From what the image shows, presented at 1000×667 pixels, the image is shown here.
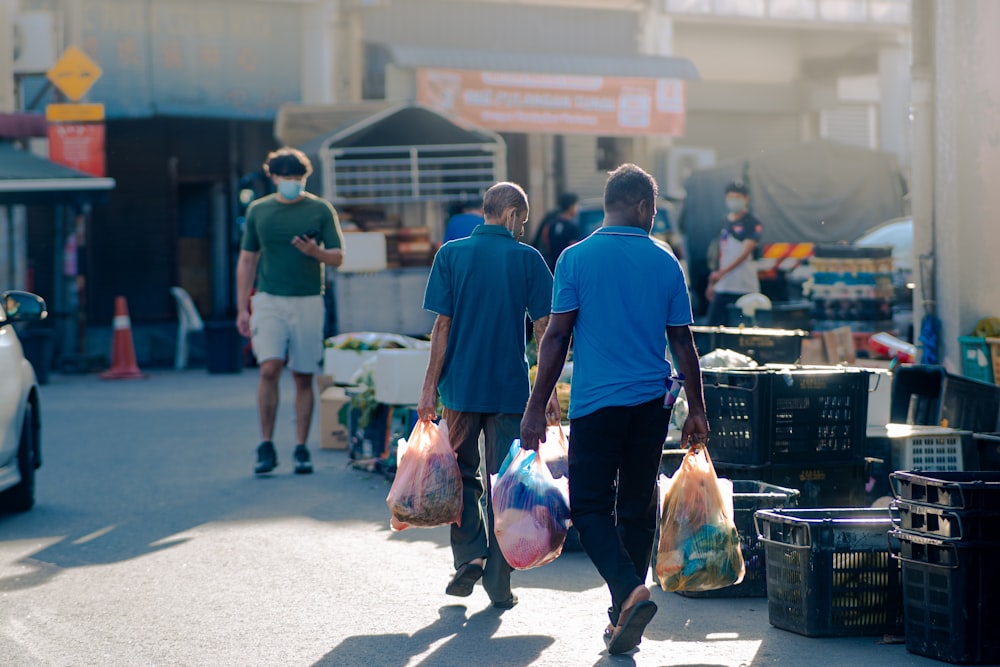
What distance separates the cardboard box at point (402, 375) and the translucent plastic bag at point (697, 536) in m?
4.49

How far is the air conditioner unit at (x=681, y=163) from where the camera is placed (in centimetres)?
2778

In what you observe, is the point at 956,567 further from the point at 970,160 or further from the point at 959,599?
the point at 970,160

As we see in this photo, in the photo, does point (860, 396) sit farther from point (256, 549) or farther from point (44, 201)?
point (44, 201)

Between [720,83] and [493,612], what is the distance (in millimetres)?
24152

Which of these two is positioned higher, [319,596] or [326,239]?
[326,239]

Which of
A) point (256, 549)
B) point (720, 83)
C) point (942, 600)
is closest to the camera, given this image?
point (942, 600)

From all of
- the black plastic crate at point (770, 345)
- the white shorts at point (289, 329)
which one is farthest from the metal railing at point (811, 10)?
the white shorts at point (289, 329)

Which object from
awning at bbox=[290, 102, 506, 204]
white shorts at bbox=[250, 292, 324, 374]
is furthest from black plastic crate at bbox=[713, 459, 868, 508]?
awning at bbox=[290, 102, 506, 204]

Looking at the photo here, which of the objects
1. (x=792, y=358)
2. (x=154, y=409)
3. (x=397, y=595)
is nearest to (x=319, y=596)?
(x=397, y=595)

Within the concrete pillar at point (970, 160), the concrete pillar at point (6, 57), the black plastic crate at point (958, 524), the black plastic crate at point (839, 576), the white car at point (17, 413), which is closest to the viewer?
the black plastic crate at point (958, 524)

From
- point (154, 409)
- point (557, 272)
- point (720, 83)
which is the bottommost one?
point (154, 409)

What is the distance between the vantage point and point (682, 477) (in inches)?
236

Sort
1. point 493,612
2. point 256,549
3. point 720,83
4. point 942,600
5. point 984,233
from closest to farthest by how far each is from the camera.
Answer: point 942,600, point 493,612, point 256,549, point 984,233, point 720,83

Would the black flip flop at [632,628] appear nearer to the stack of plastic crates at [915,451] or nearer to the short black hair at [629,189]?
the short black hair at [629,189]
